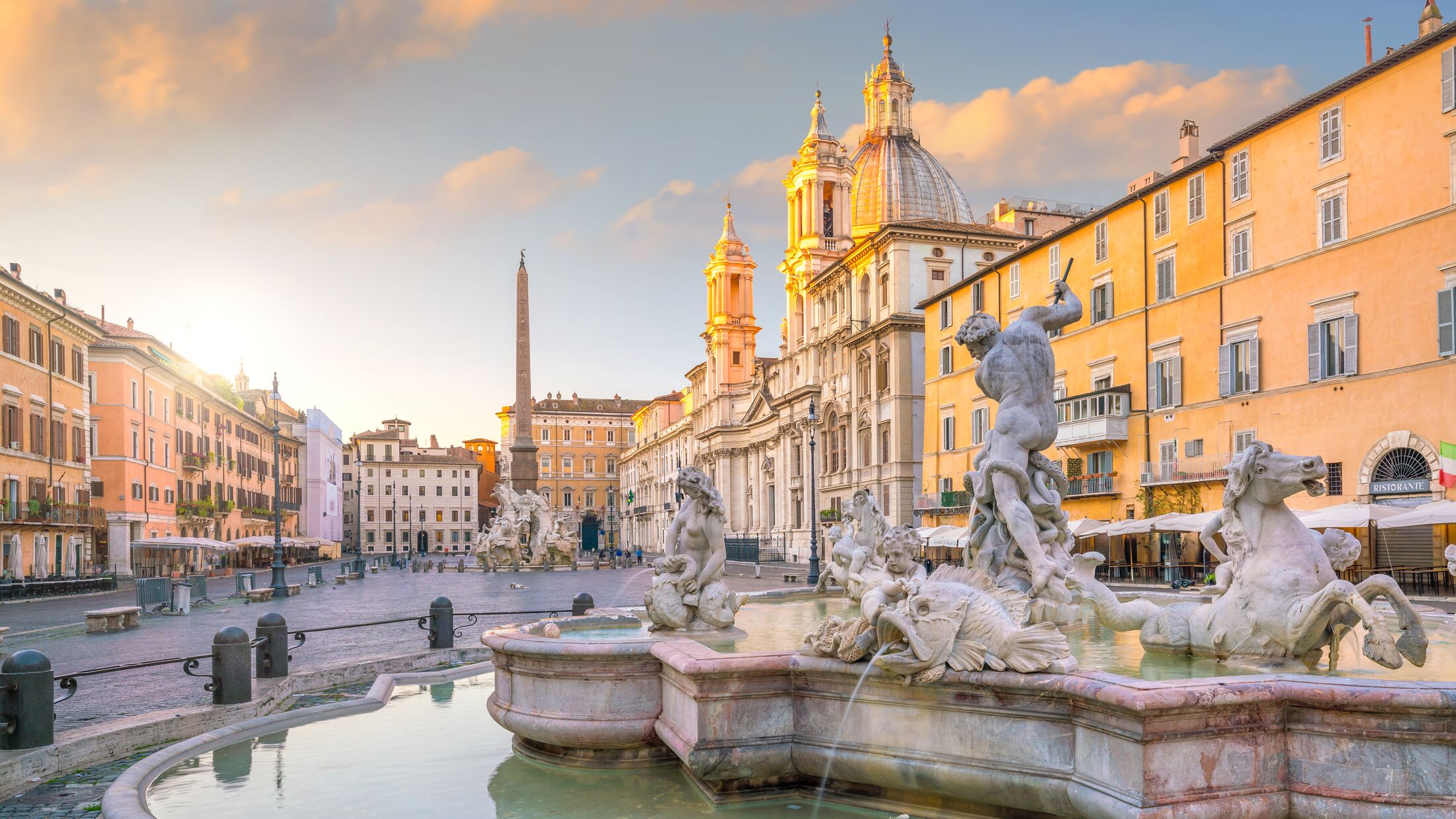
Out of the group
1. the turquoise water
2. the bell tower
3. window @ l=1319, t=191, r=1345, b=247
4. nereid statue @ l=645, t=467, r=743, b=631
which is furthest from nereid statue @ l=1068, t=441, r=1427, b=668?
the bell tower

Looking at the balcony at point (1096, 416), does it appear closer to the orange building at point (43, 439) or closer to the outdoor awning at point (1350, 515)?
the outdoor awning at point (1350, 515)

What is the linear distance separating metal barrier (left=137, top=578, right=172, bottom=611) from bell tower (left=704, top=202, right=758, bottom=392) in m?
62.7

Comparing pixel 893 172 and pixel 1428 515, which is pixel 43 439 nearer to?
pixel 1428 515

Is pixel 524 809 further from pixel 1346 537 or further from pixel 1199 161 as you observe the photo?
pixel 1199 161

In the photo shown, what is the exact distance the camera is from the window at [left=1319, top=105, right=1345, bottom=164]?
89.5 feet

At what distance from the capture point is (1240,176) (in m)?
31.1

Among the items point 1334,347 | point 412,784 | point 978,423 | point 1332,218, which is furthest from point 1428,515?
point 978,423

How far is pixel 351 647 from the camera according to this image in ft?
49.8

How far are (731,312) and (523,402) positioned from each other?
3800cm

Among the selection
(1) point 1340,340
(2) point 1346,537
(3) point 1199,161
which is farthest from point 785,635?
(3) point 1199,161

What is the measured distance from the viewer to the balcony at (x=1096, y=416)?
3588 centimetres

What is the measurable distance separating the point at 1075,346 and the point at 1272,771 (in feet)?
122

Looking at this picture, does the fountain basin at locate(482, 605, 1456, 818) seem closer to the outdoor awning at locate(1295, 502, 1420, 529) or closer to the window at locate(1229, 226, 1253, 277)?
the outdoor awning at locate(1295, 502, 1420, 529)

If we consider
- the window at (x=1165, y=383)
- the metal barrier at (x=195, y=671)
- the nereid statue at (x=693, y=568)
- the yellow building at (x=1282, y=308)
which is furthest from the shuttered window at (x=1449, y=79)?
the nereid statue at (x=693, y=568)
